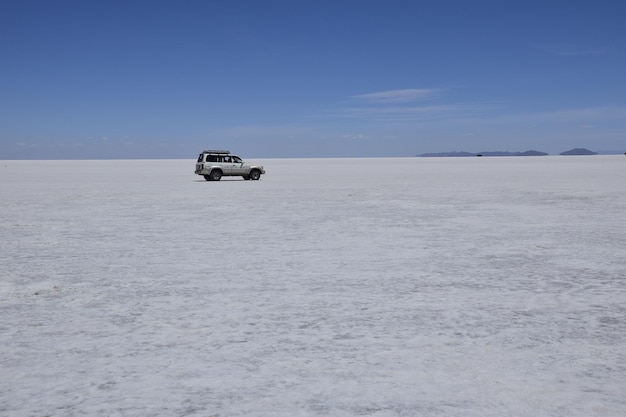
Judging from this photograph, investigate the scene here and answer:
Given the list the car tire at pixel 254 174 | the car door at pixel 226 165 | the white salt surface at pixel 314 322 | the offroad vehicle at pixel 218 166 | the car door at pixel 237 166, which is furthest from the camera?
the car tire at pixel 254 174

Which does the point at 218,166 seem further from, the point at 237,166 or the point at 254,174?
the point at 254,174

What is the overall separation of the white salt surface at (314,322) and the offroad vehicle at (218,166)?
83.8 ft

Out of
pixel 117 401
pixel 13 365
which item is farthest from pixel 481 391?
pixel 13 365

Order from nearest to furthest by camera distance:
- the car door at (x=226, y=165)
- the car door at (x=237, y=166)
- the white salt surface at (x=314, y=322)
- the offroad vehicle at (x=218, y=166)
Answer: the white salt surface at (x=314, y=322), the offroad vehicle at (x=218, y=166), the car door at (x=226, y=165), the car door at (x=237, y=166)

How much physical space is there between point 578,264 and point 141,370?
7.41m

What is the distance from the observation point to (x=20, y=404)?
13.9 ft

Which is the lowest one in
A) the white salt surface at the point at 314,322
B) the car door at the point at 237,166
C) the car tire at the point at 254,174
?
the white salt surface at the point at 314,322

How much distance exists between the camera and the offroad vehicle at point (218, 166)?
3938 cm

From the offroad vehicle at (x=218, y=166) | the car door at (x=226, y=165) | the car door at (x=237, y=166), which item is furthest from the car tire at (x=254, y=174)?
the car door at (x=226, y=165)

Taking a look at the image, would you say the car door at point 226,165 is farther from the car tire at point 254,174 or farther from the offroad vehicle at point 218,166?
the car tire at point 254,174

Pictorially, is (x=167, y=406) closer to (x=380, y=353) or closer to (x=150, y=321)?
(x=380, y=353)

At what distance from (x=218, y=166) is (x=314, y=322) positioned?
3415 centimetres

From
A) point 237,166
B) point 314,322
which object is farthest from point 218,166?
point 314,322

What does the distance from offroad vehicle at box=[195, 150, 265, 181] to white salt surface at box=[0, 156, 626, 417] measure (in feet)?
83.8
